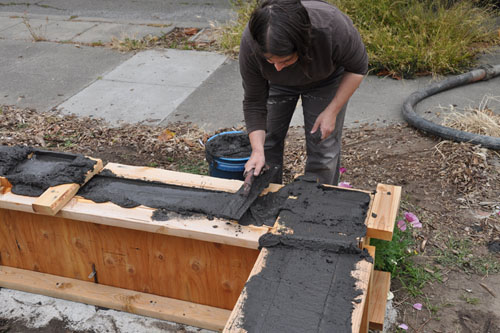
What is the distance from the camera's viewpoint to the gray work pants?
2.68 m

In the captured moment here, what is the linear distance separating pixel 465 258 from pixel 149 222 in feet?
6.21

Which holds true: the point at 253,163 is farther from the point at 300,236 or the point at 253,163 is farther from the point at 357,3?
the point at 357,3

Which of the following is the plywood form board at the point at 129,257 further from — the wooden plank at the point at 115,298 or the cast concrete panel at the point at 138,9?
the cast concrete panel at the point at 138,9

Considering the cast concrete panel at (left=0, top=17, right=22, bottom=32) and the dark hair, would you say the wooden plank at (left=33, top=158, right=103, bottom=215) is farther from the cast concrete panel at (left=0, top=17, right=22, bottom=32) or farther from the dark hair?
the cast concrete panel at (left=0, top=17, right=22, bottom=32)

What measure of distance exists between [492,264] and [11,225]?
8.80 ft

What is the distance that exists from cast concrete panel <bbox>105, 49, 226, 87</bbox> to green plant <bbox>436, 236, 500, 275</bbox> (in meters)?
3.38

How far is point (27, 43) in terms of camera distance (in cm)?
697

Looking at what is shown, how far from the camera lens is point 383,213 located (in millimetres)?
2137

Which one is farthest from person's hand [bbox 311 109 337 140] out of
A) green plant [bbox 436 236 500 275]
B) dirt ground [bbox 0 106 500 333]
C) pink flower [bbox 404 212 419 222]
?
green plant [bbox 436 236 500 275]

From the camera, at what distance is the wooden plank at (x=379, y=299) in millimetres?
2377

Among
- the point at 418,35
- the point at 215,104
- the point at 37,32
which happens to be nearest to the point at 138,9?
the point at 37,32

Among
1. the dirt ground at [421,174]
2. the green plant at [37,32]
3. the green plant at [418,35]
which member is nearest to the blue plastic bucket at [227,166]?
the dirt ground at [421,174]

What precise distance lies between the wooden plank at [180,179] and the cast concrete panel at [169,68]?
305 centimetres

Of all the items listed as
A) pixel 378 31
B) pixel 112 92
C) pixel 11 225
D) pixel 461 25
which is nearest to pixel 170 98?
pixel 112 92
